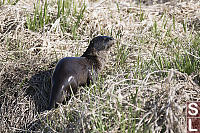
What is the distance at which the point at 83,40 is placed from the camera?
4.69m

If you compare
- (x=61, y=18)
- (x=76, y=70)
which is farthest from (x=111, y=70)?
(x=61, y=18)

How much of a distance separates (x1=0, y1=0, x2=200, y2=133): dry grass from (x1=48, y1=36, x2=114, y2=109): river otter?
4.4 inches

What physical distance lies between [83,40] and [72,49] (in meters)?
0.26

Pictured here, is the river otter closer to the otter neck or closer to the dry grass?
the otter neck

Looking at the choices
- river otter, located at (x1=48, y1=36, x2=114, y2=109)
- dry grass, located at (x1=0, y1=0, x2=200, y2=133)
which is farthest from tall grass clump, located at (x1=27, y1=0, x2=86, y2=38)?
river otter, located at (x1=48, y1=36, x2=114, y2=109)

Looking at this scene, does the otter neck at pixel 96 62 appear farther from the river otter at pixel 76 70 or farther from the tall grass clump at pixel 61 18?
the tall grass clump at pixel 61 18

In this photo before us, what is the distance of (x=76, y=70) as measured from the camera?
365 centimetres

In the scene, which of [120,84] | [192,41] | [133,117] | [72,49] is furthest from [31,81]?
[192,41]

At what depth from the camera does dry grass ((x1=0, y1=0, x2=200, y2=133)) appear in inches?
114

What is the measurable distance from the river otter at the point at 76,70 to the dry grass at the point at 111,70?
0.37ft

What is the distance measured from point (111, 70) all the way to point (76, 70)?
0.60m

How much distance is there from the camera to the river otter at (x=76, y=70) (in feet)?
11.4

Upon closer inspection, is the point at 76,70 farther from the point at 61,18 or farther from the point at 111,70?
the point at 61,18

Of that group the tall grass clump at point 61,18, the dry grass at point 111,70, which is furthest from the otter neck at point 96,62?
the tall grass clump at point 61,18
